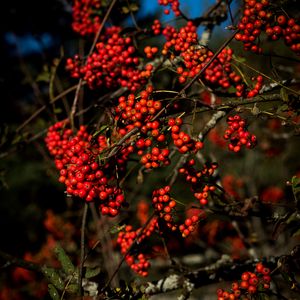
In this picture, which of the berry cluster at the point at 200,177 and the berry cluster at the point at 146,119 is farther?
the berry cluster at the point at 200,177

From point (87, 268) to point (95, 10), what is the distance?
7.46ft

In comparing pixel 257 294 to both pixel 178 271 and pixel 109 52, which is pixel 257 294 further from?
pixel 109 52

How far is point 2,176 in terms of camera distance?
285cm

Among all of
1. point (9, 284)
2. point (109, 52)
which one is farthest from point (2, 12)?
point (9, 284)

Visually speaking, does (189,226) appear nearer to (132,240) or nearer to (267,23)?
(132,240)

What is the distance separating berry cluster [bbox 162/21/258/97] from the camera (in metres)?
1.75

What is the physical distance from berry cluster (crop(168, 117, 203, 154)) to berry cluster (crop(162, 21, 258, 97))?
45 centimetres

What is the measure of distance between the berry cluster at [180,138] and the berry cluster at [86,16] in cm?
189

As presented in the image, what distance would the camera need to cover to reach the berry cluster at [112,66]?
2252mm

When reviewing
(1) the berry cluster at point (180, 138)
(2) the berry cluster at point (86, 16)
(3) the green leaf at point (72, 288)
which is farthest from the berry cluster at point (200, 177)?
(2) the berry cluster at point (86, 16)

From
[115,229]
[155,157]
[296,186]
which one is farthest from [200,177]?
[115,229]

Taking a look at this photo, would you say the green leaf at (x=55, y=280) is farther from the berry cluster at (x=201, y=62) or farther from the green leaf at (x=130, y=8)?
the green leaf at (x=130, y=8)

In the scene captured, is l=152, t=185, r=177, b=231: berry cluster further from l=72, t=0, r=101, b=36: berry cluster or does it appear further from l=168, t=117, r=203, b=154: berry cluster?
l=72, t=0, r=101, b=36: berry cluster

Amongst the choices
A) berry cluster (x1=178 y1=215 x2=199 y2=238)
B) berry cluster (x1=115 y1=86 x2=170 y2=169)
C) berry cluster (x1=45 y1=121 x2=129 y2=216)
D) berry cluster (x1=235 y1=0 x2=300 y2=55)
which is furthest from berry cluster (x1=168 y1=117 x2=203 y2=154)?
berry cluster (x1=235 y1=0 x2=300 y2=55)
